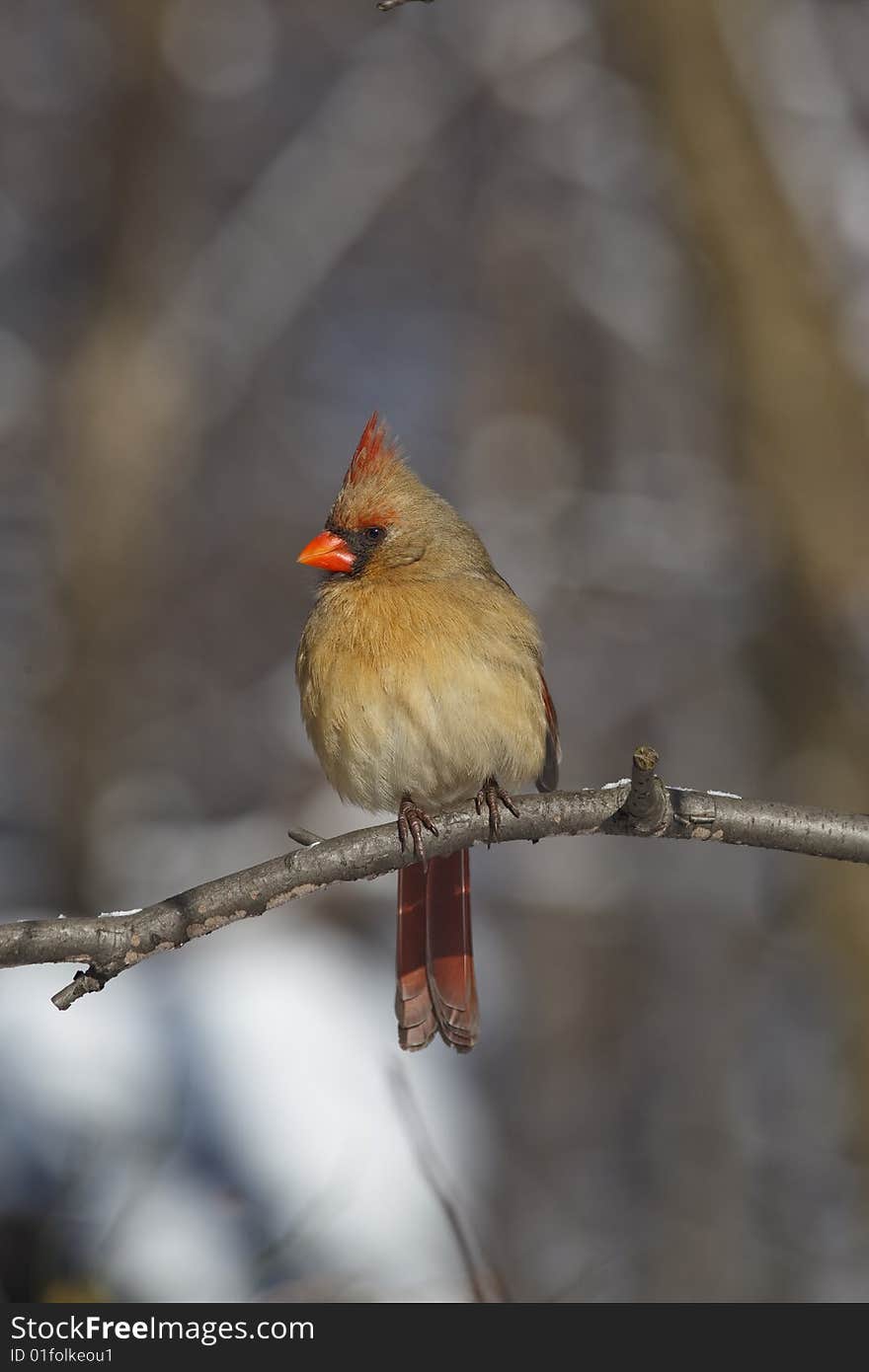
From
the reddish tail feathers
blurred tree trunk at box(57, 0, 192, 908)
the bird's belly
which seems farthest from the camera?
blurred tree trunk at box(57, 0, 192, 908)

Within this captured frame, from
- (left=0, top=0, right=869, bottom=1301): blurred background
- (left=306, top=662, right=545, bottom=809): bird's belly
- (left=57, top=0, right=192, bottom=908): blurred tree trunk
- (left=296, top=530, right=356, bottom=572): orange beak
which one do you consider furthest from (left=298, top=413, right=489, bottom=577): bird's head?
(left=57, top=0, right=192, bottom=908): blurred tree trunk

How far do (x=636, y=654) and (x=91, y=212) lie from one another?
3889mm

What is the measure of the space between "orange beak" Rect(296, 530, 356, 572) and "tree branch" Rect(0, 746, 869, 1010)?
92cm

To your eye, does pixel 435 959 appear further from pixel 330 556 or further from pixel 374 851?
pixel 330 556

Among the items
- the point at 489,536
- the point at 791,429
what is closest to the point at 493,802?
the point at 791,429

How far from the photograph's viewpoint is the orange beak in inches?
140

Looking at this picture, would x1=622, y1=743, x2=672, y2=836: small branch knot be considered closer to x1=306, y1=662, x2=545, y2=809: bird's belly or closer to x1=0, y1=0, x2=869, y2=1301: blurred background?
x1=306, y1=662, x2=545, y2=809: bird's belly

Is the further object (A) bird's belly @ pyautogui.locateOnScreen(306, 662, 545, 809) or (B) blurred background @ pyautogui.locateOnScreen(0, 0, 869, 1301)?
(B) blurred background @ pyautogui.locateOnScreen(0, 0, 869, 1301)

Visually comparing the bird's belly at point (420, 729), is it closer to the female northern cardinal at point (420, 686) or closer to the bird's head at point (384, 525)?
the female northern cardinal at point (420, 686)

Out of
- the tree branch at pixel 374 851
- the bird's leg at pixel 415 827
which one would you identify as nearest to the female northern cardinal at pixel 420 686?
the bird's leg at pixel 415 827

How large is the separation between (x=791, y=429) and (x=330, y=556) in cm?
339

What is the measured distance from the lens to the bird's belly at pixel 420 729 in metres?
3.25
